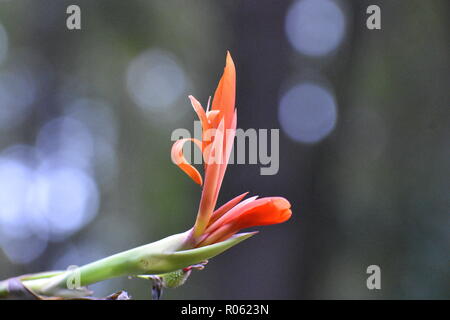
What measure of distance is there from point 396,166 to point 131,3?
237 cm

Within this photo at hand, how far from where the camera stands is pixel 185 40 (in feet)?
12.6

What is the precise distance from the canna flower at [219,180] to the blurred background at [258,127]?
1702 millimetres

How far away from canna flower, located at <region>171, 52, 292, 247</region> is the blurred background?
1702mm

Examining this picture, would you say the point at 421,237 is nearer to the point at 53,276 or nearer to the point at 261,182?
the point at 261,182

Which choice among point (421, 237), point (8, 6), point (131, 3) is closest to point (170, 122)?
point (131, 3)

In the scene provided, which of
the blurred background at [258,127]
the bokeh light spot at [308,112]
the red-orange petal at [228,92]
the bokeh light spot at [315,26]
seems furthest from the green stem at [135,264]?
the bokeh light spot at [315,26]

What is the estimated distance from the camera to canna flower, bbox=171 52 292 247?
0.68 meters

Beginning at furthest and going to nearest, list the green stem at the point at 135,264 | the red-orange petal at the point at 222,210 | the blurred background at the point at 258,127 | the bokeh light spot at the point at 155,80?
1. the bokeh light spot at the point at 155,80
2. the blurred background at the point at 258,127
3. the red-orange petal at the point at 222,210
4. the green stem at the point at 135,264

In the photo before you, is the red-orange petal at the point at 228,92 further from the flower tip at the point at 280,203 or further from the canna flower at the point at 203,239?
the flower tip at the point at 280,203

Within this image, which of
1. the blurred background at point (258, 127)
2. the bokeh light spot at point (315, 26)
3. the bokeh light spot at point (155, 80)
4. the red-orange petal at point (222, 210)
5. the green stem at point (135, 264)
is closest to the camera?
the green stem at point (135, 264)

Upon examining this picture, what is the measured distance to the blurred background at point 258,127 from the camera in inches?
104

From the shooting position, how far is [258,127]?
100 inches

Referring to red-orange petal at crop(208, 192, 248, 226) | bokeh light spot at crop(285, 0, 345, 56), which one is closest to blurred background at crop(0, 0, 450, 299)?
bokeh light spot at crop(285, 0, 345, 56)

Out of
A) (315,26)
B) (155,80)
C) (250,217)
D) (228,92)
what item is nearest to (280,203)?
(250,217)
